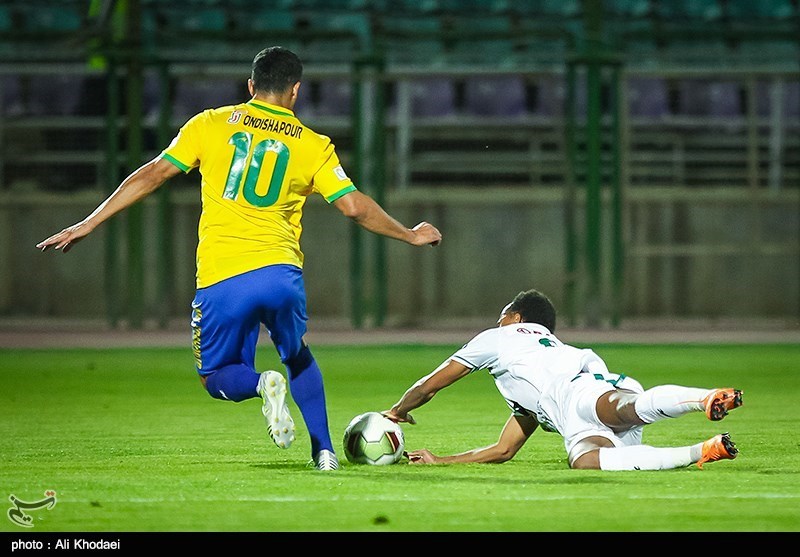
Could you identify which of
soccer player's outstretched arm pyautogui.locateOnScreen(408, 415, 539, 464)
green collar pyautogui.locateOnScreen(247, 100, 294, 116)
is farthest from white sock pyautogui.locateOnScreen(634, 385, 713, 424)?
green collar pyautogui.locateOnScreen(247, 100, 294, 116)

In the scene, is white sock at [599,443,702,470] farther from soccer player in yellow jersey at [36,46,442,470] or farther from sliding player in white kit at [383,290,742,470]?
soccer player in yellow jersey at [36,46,442,470]

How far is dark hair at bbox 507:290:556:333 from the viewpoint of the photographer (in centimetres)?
648

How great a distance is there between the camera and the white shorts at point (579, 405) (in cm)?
599

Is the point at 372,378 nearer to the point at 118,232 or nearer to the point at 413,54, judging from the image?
the point at 118,232

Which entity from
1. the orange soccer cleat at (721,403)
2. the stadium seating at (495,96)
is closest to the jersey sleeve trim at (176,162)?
the orange soccer cleat at (721,403)

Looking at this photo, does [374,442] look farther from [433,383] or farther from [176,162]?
[176,162]

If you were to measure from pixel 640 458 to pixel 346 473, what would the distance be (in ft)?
3.83

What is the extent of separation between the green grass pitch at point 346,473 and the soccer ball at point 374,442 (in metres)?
0.18

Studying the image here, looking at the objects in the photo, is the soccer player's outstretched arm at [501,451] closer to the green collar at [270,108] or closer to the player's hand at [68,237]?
the green collar at [270,108]

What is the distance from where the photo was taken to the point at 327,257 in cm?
1645
